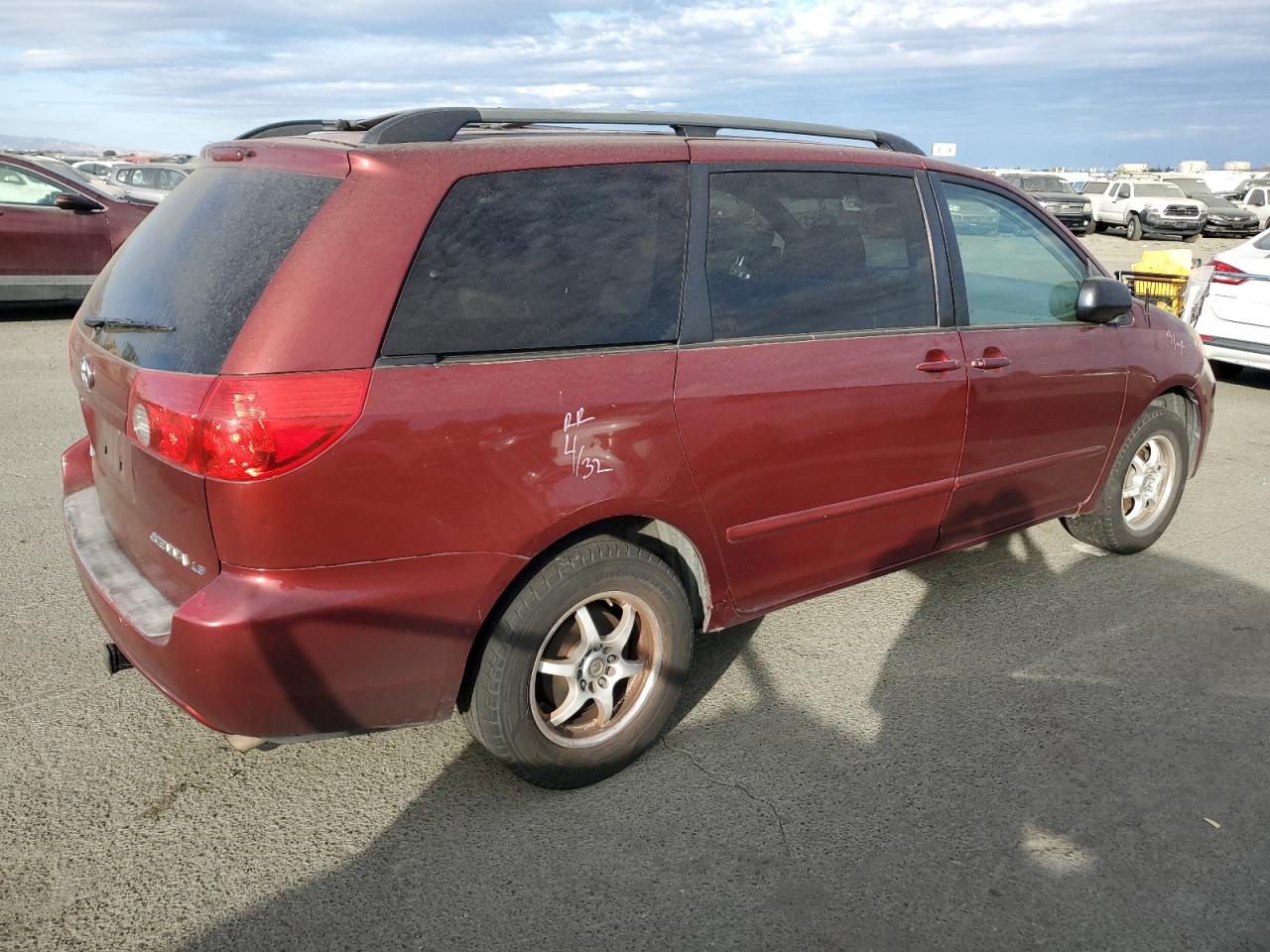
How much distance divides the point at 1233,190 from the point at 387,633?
168 ft

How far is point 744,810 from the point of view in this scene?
2.96m

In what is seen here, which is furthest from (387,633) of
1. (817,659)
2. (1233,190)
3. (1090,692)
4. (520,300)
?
(1233,190)

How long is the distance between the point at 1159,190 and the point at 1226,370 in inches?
1013

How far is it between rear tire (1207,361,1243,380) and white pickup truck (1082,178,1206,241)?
77.6 ft

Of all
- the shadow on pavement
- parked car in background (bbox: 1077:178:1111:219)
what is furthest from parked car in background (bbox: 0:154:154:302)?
parked car in background (bbox: 1077:178:1111:219)

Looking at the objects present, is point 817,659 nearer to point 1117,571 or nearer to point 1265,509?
point 1117,571

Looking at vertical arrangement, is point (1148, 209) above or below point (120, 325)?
below

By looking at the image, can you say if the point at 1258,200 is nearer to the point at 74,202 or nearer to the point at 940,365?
the point at 74,202

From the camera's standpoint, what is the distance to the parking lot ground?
252 cm

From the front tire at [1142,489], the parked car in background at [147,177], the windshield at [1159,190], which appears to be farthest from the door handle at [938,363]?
the windshield at [1159,190]

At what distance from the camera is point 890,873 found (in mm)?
2703

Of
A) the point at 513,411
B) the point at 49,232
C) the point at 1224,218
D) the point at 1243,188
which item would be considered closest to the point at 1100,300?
the point at 513,411

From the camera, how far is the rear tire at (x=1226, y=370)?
1041cm

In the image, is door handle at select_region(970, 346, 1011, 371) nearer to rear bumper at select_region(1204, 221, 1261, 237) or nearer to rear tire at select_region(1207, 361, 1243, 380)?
rear tire at select_region(1207, 361, 1243, 380)
